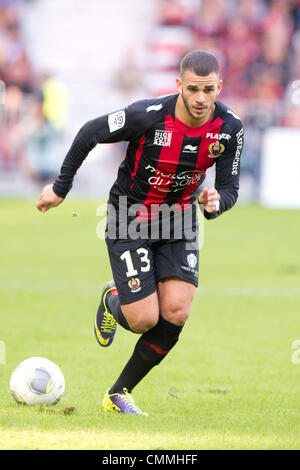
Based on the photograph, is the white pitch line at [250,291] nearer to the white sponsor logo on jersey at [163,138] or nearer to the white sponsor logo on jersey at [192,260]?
the white sponsor logo on jersey at [192,260]

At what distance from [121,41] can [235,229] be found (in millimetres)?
13742

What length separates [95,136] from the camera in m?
4.98

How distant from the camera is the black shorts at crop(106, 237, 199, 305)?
5008mm

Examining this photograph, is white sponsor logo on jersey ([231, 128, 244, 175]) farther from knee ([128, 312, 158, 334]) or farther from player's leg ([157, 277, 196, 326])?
knee ([128, 312, 158, 334])

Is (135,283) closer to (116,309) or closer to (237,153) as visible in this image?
(116,309)

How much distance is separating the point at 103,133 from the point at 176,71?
70.5 ft

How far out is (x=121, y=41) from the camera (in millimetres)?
28219

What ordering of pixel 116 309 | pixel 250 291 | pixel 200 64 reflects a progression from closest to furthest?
pixel 200 64 → pixel 116 309 → pixel 250 291

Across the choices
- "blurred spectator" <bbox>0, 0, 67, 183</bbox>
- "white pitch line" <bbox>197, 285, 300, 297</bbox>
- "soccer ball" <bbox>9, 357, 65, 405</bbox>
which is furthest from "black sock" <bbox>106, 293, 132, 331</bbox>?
"blurred spectator" <bbox>0, 0, 67, 183</bbox>

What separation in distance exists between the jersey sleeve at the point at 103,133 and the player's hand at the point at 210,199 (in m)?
0.68

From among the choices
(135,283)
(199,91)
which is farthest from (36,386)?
(199,91)

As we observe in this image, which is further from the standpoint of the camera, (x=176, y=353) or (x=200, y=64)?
(x=176, y=353)

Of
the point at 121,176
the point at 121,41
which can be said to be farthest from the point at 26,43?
the point at 121,176

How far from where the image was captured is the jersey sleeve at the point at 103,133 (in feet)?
16.2
